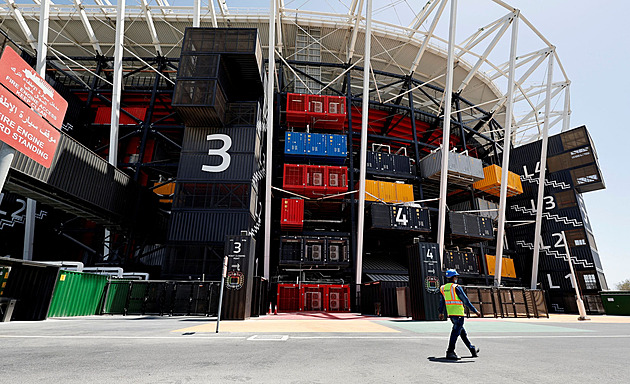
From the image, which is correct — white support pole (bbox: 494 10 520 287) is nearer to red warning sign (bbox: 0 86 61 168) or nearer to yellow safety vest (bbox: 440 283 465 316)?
yellow safety vest (bbox: 440 283 465 316)

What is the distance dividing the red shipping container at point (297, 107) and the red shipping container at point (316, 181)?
654 cm

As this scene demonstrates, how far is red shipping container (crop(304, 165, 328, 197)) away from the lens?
3406cm

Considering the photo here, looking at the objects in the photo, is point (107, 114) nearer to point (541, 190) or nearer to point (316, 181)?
point (316, 181)

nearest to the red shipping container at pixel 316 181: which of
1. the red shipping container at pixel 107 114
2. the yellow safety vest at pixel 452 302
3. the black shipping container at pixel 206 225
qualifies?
the black shipping container at pixel 206 225

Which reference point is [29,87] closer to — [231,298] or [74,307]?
[231,298]

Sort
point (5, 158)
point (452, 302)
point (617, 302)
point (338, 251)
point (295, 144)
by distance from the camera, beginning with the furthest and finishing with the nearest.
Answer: point (295, 144)
point (338, 251)
point (617, 302)
point (5, 158)
point (452, 302)

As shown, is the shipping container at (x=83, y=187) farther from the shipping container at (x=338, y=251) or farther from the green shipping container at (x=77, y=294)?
the shipping container at (x=338, y=251)

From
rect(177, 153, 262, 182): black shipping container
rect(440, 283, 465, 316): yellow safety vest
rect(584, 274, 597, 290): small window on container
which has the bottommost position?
rect(440, 283, 465, 316): yellow safety vest

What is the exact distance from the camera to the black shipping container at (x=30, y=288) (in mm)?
13492

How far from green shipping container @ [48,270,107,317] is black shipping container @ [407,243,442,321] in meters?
17.9

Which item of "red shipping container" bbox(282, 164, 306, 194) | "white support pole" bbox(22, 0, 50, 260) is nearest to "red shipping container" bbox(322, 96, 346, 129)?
"red shipping container" bbox(282, 164, 306, 194)

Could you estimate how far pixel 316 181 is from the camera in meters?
34.5

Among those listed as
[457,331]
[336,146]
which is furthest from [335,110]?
[457,331]

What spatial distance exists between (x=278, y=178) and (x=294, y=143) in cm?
700
